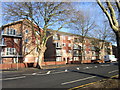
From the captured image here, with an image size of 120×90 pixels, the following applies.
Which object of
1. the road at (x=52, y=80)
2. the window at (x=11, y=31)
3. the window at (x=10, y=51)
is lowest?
the road at (x=52, y=80)

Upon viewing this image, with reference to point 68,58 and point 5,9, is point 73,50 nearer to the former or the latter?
point 68,58

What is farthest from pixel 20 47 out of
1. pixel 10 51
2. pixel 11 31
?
pixel 11 31

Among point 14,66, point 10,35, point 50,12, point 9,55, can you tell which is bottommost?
point 14,66

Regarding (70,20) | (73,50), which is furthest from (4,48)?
(73,50)

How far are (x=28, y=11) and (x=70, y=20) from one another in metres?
6.91

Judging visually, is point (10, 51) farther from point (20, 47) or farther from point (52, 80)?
point (52, 80)

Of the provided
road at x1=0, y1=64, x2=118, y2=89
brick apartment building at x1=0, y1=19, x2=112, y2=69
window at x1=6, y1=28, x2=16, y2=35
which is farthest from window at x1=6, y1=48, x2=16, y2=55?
road at x1=0, y1=64, x2=118, y2=89

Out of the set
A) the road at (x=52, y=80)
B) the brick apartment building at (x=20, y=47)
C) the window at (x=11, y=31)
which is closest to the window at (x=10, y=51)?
the brick apartment building at (x=20, y=47)

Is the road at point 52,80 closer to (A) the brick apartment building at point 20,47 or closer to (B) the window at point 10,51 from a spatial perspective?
(A) the brick apartment building at point 20,47

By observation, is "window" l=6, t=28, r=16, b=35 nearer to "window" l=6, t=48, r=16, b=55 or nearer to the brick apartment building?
the brick apartment building

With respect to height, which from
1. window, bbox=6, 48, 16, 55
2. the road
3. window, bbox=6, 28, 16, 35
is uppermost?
window, bbox=6, 28, 16, 35

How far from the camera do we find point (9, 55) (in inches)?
1211

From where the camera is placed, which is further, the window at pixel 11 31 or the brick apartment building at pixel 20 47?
the window at pixel 11 31

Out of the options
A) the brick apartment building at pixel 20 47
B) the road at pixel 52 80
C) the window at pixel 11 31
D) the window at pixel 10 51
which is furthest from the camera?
the window at pixel 11 31
